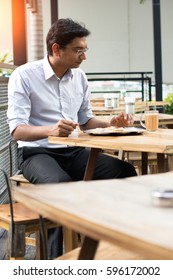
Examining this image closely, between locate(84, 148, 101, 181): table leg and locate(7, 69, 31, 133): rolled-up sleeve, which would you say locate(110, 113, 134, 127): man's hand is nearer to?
locate(84, 148, 101, 181): table leg

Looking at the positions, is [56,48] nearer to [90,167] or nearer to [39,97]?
[39,97]

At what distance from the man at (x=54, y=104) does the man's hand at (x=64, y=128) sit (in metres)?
0.18

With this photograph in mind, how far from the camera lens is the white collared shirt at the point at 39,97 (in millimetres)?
3097

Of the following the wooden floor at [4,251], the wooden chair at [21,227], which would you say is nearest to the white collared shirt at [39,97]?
the wooden chair at [21,227]

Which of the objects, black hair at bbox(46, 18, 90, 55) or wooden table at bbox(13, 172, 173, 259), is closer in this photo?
wooden table at bbox(13, 172, 173, 259)

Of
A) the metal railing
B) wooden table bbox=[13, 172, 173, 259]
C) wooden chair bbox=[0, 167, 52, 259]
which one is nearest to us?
wooden table bbox=[13, 172, 173, 259]

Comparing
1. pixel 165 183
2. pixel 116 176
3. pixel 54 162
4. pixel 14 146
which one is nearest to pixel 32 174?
pixel 54 162

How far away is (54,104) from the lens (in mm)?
3248

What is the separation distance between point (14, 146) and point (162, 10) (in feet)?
25.4

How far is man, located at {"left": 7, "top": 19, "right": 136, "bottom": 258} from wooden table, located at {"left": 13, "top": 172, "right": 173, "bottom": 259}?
1.55 metres

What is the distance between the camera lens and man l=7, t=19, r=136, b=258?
121 inches

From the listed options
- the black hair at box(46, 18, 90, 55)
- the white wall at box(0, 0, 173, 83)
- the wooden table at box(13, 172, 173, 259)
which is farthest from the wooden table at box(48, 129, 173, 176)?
the white wall at box(0, 0, 173, 83)

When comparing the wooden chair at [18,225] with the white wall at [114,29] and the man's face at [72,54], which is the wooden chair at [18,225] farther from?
the white wall at [114,29]
